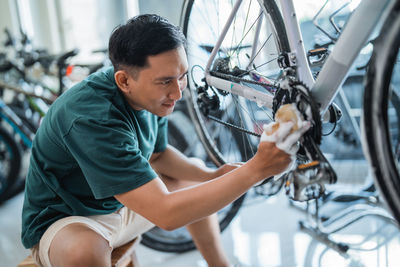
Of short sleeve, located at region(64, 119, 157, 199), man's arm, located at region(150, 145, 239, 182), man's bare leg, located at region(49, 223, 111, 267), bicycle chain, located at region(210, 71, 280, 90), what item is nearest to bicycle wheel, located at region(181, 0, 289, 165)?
bicycle chain, located at region(210, 71, 280, 90)

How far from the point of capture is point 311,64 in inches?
37.9

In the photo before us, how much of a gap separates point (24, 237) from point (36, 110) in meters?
1.33

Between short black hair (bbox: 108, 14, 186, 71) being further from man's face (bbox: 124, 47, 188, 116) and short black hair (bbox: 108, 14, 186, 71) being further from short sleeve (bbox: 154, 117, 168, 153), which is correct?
short sleeve (bbox: 154, 117, 168, 153)

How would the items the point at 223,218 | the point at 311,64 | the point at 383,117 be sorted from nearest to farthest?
1. the point at 383,117
2. the point at 311,64
3. the point at 223,218

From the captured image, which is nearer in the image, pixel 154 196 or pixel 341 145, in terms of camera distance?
pixel 154 196

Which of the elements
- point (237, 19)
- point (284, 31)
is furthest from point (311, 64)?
point (237, 19)

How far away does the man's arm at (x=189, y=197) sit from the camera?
79 cm

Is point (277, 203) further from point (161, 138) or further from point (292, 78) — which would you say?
point (292, 78)

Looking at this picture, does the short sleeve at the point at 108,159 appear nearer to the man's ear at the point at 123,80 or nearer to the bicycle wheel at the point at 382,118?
the man's ear at the point at 123,80

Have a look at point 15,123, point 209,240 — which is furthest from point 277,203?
point 15,123

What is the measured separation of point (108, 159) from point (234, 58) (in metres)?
0.52

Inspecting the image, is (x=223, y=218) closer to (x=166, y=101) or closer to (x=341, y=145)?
(x=341, y=145)

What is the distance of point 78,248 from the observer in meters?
0.90

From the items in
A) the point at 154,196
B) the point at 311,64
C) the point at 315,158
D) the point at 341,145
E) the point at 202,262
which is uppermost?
the point at 311,64
